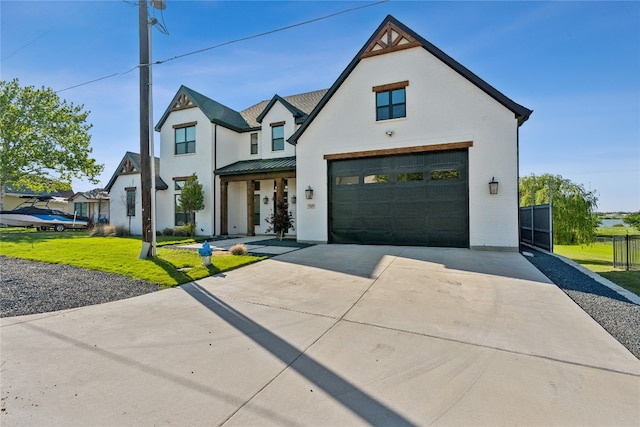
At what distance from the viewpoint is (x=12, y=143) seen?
20.0 meters

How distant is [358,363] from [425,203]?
901 centimetres

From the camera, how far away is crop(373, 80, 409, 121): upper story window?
1138 cm

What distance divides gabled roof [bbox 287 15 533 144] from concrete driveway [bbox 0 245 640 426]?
735 centimetres

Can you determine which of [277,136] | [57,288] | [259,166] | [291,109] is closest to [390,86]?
[291,109]

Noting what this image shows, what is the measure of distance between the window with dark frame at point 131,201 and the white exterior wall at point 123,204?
24 cm

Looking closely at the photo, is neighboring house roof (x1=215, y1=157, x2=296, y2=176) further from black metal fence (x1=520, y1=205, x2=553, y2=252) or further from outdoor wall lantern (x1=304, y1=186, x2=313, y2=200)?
black metal fence (x1=520, y1=205, x2=553, y2=252)

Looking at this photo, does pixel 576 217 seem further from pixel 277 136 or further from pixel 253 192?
pixel 253 192

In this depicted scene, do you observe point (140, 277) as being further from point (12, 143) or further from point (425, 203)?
point (12, 143)

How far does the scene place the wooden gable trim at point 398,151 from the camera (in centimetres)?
1048

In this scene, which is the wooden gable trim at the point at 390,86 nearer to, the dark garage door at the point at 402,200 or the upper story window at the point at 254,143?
the dark garage door at the point at 402,200

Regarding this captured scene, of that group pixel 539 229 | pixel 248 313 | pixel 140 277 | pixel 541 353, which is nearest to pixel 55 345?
pixel 248 313

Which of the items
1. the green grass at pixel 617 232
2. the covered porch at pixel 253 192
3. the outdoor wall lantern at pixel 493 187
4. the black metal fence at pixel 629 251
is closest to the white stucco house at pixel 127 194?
the covered porch at pixel 253 192

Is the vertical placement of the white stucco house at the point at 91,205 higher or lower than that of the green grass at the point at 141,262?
higher

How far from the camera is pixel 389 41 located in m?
11.5
